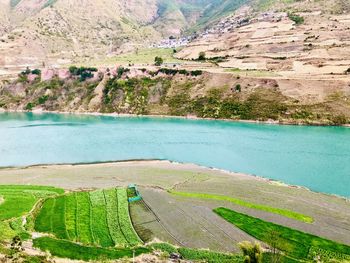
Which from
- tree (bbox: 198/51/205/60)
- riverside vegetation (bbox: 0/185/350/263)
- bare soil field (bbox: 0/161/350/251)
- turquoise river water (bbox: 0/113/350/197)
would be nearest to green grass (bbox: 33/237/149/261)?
riverside vegetation (bbox: 0/185/350/263)

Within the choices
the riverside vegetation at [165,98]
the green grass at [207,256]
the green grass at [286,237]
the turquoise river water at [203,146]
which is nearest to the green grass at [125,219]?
the green grass at [207,256]

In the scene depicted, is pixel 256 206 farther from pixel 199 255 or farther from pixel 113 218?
pixel 113 218

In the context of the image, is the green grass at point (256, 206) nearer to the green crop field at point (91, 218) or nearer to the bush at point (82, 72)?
the green crop field at point (91, 218)

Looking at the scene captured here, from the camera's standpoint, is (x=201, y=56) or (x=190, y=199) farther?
(x=201, y=56)

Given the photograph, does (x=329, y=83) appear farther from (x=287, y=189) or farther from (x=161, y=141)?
(x=287, y=189)

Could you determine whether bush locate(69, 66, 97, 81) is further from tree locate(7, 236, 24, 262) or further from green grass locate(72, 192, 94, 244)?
tree locate(7, 236, 24, 262)

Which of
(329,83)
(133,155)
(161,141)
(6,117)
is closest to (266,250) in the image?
(133,155)

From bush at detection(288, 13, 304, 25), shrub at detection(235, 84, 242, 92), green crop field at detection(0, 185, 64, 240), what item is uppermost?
bush at detection(288, 13, 304, 25)

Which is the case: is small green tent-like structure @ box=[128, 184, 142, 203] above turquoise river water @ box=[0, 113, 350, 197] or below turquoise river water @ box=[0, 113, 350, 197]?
below

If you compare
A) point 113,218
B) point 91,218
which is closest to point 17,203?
point 91,218
